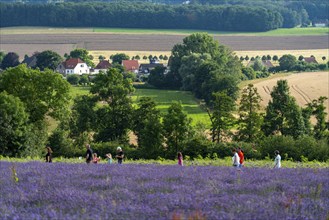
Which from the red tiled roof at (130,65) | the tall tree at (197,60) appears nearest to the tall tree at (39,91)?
the tall tree at (197,60)

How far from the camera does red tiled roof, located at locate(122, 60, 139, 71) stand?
146 meters

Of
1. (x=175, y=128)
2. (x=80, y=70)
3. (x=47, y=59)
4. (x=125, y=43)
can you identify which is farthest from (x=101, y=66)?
(x=175, y=128)

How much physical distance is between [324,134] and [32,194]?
144ft

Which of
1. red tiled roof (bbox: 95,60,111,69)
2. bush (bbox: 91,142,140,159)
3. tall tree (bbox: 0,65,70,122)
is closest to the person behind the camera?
bush (bbox: 91,142,140,159)

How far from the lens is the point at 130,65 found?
148625mm

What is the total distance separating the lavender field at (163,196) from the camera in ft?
31.4

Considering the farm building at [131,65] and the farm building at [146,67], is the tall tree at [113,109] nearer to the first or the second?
the farm building at [131,65]

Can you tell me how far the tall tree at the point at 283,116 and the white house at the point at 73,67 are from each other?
8323cm

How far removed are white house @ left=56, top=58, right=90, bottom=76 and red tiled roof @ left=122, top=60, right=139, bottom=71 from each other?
9.36 meters

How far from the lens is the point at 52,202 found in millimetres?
11109

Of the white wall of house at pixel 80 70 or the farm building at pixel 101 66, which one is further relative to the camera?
the farm building at pixel 101 66

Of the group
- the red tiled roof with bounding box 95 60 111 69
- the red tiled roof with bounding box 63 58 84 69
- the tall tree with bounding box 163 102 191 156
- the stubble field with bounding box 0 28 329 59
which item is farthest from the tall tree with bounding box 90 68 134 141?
the stubble field with bounding box 0 28 329 59

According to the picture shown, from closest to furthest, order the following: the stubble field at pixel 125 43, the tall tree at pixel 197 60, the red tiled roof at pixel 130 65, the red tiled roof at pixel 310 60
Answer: the tall tree at pixel 197 60 < the red tiled roof at pixel 130 65 < the red tiled roof at pixel 310 60 < the stubble field at pixel 125 43

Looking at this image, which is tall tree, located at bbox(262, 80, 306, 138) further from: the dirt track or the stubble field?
the dirt track
